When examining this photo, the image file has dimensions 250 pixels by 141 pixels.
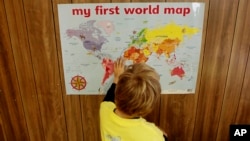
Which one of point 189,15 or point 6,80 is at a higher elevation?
point 189,15

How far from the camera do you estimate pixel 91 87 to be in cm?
134

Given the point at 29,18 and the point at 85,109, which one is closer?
the point at 29,18

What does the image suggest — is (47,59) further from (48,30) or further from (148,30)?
(148,30)

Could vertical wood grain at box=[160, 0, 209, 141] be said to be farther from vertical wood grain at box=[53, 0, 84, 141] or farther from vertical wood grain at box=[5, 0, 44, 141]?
vertical wood grain at box=[5, 0, 44, 141]

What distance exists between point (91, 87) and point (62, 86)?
0.13 meters

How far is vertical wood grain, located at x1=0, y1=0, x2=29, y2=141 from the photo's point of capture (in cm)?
123

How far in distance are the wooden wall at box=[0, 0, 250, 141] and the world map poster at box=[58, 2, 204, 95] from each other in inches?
1.5

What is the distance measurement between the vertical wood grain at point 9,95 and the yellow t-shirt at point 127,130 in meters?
0.52

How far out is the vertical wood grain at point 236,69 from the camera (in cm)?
118

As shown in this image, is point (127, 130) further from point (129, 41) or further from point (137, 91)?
point (129, 41)

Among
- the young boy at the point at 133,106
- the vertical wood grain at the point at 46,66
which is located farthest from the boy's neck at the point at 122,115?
the vertical wood grain at the point at 46,66

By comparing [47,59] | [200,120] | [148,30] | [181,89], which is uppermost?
Answer: [148,30]

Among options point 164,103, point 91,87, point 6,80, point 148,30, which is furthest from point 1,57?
point 164,103

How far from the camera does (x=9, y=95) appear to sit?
136cm
